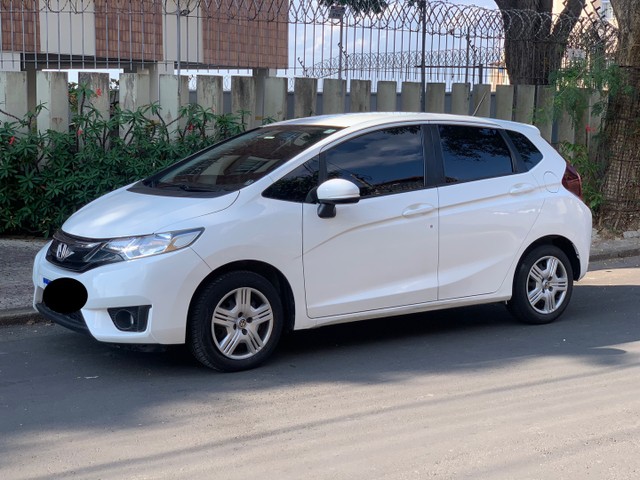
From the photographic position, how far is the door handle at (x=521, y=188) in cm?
732

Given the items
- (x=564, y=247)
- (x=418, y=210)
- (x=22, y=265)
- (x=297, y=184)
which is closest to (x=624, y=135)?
(x=564, y=247)

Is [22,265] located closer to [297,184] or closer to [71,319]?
[71,319]

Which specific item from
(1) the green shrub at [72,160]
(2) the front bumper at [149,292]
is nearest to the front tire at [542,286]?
(2) the front bumper at [149,292]

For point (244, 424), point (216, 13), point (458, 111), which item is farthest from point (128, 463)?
point (458, 111)

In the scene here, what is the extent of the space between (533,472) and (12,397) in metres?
3.15

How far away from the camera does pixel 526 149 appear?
7629 mm

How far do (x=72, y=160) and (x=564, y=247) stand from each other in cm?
554

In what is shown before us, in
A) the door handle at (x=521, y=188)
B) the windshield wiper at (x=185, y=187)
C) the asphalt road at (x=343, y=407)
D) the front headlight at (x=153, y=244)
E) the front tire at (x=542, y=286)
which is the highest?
the windshield wiper at (x=185, y=187)

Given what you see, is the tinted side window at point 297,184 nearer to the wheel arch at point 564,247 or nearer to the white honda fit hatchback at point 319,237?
the white honda fit hatchback at point 319,237

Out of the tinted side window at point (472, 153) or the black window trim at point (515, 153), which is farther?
the black window trim at point (515, 153)

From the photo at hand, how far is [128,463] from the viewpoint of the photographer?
181 inches

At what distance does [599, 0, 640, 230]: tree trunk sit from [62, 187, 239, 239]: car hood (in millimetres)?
7581

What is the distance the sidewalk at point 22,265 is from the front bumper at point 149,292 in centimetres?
188

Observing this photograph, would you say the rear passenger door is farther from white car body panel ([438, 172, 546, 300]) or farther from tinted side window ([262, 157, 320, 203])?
tinted side window ([262, 157, 320, 203])
